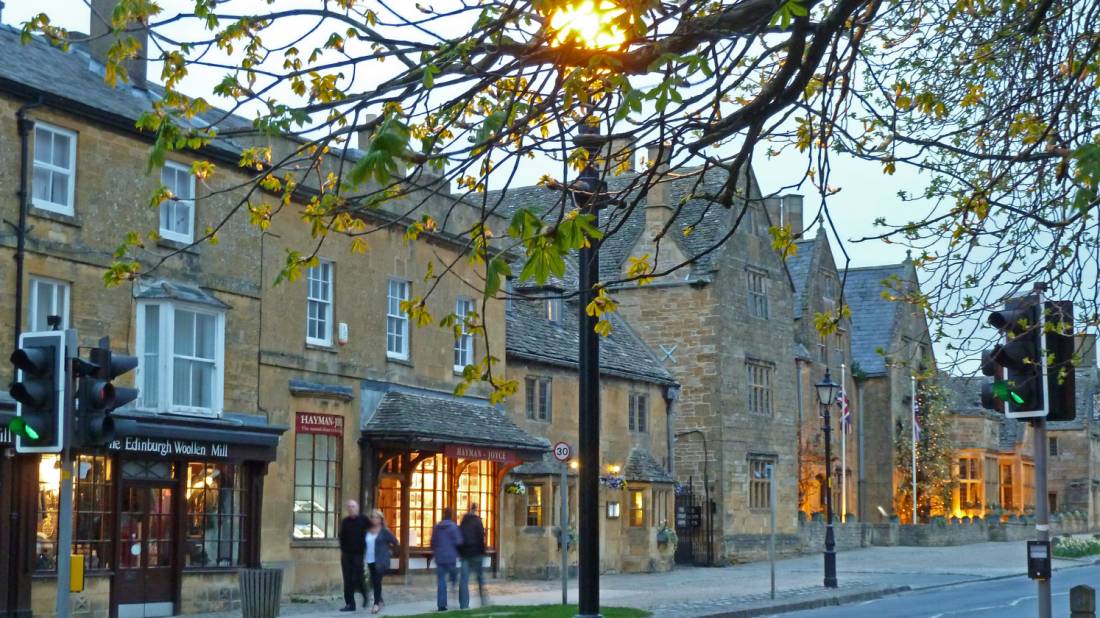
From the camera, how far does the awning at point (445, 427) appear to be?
28812 millimetres

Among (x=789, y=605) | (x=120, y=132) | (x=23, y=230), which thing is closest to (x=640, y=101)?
(x=23, y=230)

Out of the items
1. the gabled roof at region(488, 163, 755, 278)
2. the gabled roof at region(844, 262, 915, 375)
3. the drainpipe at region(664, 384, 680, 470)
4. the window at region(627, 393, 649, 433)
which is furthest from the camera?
the gabled roof at region(844, 262, 915, 375)

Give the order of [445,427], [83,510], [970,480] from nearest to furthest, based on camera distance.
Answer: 1. [83,510]
2. [445,427]
3. [970,480]

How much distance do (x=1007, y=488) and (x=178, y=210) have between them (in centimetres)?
5647

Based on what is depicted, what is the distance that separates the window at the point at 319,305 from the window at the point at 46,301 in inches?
229

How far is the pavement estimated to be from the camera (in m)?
25.2

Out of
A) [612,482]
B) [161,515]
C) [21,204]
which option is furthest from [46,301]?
[612,482]

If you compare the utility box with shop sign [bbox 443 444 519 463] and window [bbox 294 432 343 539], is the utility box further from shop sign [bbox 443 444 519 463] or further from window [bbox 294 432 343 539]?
shop sign [bbox 443 444 519 463]

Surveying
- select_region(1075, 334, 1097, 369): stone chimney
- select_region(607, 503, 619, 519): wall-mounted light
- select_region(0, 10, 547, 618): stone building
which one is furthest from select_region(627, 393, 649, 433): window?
select_region(1075, 334, 1097, 369): stone chimney

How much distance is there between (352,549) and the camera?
2391cm

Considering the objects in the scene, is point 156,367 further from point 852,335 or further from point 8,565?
point 852,335

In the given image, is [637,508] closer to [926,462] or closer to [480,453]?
[480,453]

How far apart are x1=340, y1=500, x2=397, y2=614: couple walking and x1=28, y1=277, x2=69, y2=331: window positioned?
5185mm

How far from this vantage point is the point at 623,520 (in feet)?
125
